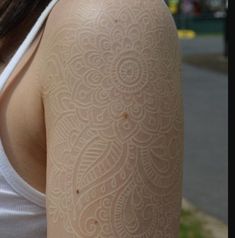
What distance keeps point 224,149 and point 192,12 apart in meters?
21.2

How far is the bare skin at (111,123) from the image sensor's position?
0.87 metres

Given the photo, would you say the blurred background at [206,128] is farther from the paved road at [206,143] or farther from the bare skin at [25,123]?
the bare skin at [25,123]

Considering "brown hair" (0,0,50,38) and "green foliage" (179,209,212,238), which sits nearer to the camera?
"brown hair" (0,0,50,38)

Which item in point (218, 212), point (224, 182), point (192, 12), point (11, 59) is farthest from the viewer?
point (192, 12)

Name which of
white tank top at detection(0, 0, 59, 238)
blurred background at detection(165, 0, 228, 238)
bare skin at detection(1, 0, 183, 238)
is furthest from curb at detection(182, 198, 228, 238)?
bare skin at detection(1, 0, 183, 238)

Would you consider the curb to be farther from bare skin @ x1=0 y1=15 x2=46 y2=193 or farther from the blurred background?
bare skin @ x1=0 y1=15 x2=46 y2=193

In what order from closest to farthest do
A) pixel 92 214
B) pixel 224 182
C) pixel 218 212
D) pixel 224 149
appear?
pixel 92 214 < pixel 218 212 < pixel 224 182 < pixel 224 149

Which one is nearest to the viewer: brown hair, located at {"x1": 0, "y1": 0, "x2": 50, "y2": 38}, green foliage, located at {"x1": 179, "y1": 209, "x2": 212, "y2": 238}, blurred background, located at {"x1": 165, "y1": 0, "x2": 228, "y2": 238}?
brown hair, located at {"x1": 0, "y1": 0, "x2": 50, "y2": 38}

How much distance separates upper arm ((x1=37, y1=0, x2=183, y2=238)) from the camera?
87 cm

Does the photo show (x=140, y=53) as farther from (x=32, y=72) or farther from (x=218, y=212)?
(x=218, y=212)

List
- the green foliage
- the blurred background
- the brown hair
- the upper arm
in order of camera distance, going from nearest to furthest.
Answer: the upper arm, the brown hair, the green foliage, the blurred background

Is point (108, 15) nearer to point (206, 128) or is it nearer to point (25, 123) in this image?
point (25, 123)

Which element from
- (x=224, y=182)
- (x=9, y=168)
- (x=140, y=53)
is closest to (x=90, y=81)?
(x=140, y=53)
